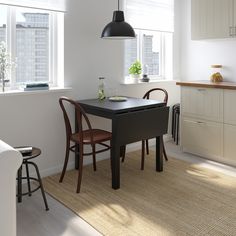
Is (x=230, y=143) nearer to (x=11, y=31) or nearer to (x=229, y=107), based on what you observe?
(x=229, y=107)

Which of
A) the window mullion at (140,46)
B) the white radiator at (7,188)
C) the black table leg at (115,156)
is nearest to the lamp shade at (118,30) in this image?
the black table leg at (115,156)

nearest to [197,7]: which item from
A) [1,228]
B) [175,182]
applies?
[175,182]

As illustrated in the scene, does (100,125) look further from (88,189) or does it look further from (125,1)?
(125,1)

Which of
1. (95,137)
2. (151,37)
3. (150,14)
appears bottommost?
(95,137)

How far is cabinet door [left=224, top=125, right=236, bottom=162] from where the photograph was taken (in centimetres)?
372

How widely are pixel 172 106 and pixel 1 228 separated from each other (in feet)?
11.9

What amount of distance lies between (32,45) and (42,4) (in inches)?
17.5

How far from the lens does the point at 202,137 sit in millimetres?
4062

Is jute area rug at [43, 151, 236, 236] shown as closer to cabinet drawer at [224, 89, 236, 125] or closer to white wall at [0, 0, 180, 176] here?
white wall at [0, 0, 180, 176]

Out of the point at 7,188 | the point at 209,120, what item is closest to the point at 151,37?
the point at 209,120

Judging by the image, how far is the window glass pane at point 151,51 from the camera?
15.3ft

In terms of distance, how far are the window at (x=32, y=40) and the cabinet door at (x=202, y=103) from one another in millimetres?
1653

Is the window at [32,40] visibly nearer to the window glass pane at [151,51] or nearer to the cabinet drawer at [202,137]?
the window glass pane at [151,51]

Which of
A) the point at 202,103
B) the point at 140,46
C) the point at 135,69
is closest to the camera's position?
the point at 202,103
